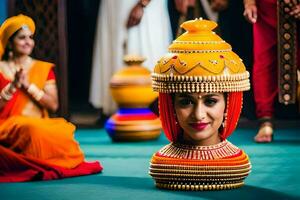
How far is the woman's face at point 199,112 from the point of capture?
599 cm

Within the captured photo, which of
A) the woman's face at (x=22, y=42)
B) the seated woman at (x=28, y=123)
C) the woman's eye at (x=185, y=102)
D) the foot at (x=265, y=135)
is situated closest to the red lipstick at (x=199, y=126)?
the woman's eye at (x=185, y=102)

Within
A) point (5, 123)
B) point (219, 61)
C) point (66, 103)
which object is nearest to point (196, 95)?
point (219, 61)

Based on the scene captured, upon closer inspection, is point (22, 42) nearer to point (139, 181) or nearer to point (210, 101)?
point (139, 181)

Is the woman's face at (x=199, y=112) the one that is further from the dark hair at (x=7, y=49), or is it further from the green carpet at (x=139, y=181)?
the dark hair at (x=7, y=49)

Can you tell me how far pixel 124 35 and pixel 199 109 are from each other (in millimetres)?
4098

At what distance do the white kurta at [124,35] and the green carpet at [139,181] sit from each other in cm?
156

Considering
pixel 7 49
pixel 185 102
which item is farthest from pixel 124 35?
pixel 185 102

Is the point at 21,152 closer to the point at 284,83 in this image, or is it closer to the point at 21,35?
the point at 21,35

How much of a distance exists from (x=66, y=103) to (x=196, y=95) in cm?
382

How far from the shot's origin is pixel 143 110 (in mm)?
8953

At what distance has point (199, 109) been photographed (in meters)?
5.98

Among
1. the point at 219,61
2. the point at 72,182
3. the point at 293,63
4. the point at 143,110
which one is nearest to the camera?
the point at 219,61

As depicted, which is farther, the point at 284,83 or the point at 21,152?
the point at 284,83

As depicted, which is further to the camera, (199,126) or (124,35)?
(124,35)
